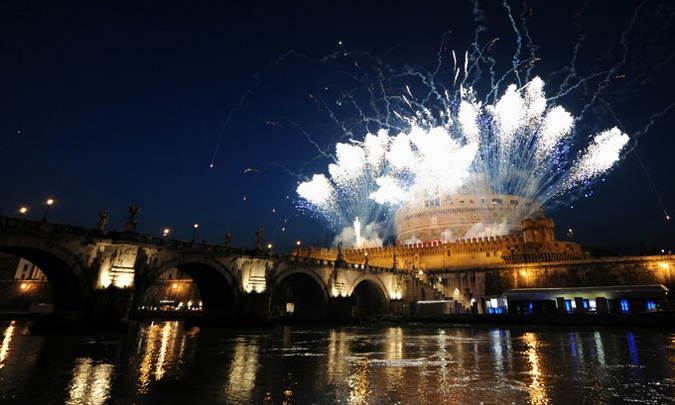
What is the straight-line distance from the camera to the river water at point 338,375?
27.1 feet

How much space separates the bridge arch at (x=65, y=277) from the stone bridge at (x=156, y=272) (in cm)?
5

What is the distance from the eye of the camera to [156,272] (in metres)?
29.2

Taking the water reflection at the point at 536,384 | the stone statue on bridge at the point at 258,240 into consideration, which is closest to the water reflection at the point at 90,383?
the water reflection at the point at 536,384

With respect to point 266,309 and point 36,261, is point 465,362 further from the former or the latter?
point 36,261

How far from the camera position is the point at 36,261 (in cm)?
2519

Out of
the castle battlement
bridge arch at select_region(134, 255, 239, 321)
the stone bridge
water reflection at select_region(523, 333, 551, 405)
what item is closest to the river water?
water reflection at select_region(523, 333, 551, 405)

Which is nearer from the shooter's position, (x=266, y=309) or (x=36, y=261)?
(x=36, y=261)

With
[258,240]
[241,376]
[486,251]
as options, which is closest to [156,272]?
[258,240]

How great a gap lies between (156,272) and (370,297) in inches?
1360

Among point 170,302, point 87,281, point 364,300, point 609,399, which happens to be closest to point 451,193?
point 364,300

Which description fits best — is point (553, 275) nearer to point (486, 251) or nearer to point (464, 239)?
point (486, 251)

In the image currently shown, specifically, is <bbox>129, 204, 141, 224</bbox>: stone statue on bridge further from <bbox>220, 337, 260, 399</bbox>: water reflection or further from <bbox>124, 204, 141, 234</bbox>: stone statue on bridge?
<bbox>220, 337, 260, 399</bbox>: water reflection

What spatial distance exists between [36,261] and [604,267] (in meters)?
59.2

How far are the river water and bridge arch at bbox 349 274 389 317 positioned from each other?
36056mm
